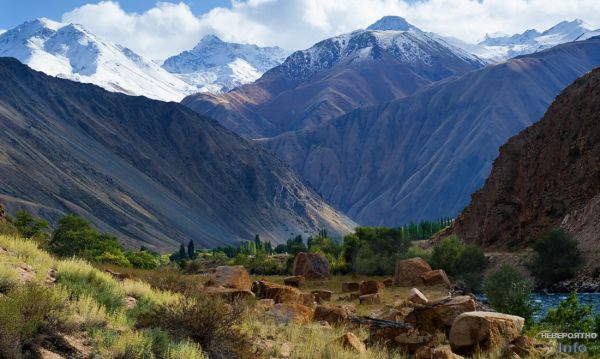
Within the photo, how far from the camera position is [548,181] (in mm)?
96062

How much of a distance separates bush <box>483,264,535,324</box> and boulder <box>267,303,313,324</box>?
294 inches

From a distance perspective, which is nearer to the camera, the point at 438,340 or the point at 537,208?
the point at 438,340

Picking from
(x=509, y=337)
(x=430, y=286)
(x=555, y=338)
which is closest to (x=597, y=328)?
(x=555, y=338)

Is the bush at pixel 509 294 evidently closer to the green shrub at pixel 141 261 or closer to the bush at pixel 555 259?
the bush at pixel 555 259

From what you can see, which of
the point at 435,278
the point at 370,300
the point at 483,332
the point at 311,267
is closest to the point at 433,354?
the point at 483,332

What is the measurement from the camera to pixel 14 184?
195125mm

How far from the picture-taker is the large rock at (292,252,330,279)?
6920 cm

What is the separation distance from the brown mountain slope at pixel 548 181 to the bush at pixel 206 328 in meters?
75.9

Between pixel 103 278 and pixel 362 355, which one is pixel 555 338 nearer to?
pixel 362 355

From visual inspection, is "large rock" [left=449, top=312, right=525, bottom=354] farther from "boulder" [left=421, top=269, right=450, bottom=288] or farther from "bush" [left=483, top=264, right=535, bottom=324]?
"boulder" [left=421, top=269, right=450, bottom=288]

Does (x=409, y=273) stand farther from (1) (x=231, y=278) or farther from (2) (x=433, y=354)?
(2) (x=433, y=354)

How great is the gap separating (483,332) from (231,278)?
19.5 m

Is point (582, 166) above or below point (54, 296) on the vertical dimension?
above

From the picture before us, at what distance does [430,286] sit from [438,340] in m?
39.8
